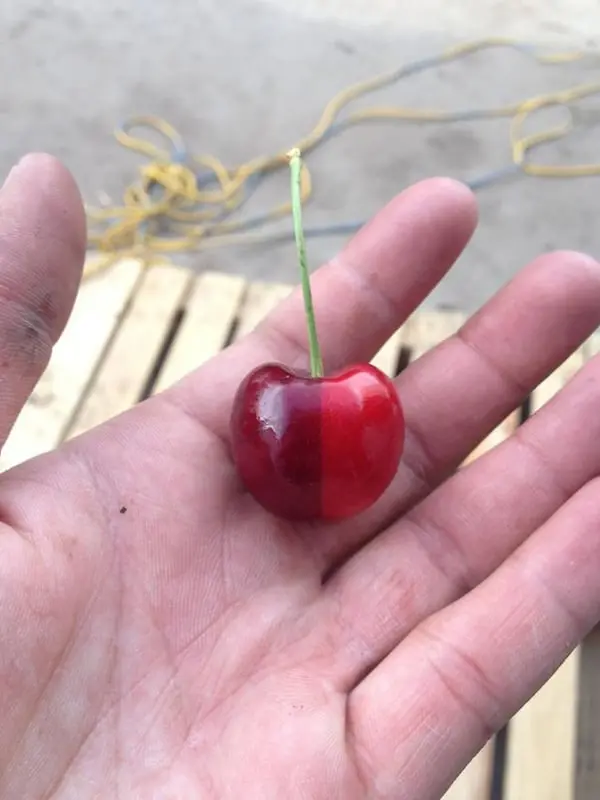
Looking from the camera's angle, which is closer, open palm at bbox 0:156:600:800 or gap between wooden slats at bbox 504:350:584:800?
open palm at bbox 0:156:600:800

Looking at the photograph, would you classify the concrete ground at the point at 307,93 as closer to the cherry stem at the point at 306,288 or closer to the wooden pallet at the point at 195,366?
the wooden pallet at the point at 195,366

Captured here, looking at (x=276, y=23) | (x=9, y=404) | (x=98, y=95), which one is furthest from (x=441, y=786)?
(x=276, y=23)

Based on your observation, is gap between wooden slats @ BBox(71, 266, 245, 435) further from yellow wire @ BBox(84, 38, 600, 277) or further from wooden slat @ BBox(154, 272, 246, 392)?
yellow wire @ BBox(84, 38, 600, 277)

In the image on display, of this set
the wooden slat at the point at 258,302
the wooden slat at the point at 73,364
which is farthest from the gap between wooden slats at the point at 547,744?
the wooden slat at the point at 73,364

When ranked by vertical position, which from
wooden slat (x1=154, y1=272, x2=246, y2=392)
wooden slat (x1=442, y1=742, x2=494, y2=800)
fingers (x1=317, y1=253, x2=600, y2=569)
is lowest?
wooden slat (x1=442, y1=742, x2=494, y2=800)

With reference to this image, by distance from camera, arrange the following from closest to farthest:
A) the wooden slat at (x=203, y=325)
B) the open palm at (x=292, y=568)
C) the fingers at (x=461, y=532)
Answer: the open palm at (x=292, y=568) < the fingers at (x=461, y=532) < the wooden slat at (x=203, y=325)

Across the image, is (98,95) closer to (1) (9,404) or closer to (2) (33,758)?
(1) (9,404)

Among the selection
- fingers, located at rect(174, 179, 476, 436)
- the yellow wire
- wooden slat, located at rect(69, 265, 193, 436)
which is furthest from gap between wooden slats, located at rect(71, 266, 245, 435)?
fingers, located at rect(174, 179, 476, 436)
